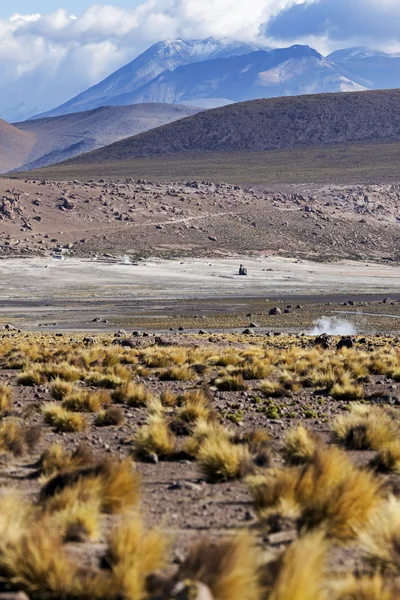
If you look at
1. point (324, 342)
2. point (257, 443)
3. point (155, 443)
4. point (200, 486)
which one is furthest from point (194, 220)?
point (200, 486)

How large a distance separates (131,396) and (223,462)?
18.2 feet

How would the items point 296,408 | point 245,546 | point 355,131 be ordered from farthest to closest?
point 355,131, point 296,408, point 245,546

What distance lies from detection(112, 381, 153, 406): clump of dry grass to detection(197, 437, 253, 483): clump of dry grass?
4885 mm

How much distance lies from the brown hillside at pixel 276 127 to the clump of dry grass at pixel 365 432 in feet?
455

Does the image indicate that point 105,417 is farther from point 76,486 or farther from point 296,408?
point 76,486

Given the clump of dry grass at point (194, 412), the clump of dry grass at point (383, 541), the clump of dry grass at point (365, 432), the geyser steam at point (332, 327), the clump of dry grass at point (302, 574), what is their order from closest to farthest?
the clump of dry grass at point (302, 574)
the clump of dry grass at point (383, 541)
the clump of dry grass at point (365, 432)
the clump of dry grass at point (194, 412)
the geyser steam at point (332, 327)

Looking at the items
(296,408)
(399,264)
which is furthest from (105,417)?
(399,264)

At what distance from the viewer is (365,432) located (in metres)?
10.3

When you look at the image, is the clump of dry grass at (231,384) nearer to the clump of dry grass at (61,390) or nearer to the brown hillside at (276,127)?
the clump of dry grass at (61,390)

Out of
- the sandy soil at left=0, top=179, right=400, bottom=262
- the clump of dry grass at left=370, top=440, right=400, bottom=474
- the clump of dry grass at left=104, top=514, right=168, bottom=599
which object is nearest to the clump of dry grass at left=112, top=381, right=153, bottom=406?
the clump of dry grass at left=370, top=440, right=400, bottom=474

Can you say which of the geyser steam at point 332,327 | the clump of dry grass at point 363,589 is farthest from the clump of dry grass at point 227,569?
the geyser steam at point 332,327

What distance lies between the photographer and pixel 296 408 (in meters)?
13.8

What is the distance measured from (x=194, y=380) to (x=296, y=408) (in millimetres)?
3862

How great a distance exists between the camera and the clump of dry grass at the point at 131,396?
13.9 meters
